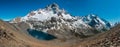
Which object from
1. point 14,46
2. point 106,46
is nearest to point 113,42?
point 106,46

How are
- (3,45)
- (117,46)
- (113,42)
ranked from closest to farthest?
1. (117,46)
2. (113,42)
3. (3,45)

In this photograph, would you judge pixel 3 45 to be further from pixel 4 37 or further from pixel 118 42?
pixel 118 42

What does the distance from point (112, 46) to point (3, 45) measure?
7799 cm

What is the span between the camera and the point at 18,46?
162125 millimetres

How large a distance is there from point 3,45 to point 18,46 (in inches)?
772

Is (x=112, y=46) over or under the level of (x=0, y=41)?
under

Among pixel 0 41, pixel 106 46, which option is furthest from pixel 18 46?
pixel 106 46

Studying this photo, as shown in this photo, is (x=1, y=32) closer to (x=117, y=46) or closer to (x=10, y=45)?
(x=10, y=45)

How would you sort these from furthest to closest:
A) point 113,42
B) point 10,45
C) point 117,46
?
point 10,45 → point 113,42 → point 117,46

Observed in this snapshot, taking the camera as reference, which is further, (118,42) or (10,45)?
(10,45)

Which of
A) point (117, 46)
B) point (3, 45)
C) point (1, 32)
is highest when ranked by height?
point (1, 32)

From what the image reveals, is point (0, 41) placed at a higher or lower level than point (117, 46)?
higher

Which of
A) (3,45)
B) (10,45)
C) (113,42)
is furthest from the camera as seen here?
(10,45)

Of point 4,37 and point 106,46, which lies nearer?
point 106,46
